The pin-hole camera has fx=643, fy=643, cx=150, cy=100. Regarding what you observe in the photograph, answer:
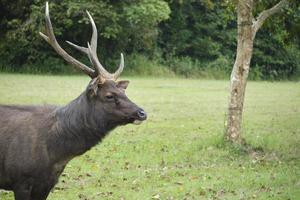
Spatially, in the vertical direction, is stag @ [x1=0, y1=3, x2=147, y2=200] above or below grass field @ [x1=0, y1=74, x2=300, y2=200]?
above

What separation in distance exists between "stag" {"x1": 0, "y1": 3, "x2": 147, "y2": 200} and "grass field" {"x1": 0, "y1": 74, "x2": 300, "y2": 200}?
1779 millimetres

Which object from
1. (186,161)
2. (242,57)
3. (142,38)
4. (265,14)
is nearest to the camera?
(186,161)

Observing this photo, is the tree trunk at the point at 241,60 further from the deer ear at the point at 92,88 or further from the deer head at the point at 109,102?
the deer ear at the point at 92,88

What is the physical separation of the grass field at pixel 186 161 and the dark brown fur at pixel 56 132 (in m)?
1.78

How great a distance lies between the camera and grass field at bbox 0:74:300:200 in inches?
366

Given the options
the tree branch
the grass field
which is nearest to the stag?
the grass field

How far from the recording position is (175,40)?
41219mm

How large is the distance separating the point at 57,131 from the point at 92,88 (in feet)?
2.08

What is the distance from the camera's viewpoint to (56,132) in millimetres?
7277

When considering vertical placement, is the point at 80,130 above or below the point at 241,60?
below

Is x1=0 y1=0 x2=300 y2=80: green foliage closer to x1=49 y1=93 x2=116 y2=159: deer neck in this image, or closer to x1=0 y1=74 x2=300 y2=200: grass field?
x1=0 y1=74 x2=300 y2=200: grass field

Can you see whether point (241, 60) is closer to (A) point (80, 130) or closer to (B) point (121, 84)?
(B) point (121, 84)

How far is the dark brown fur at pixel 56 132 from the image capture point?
7000mm

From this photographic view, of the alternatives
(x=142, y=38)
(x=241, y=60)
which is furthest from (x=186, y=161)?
(x=142, y=38)
